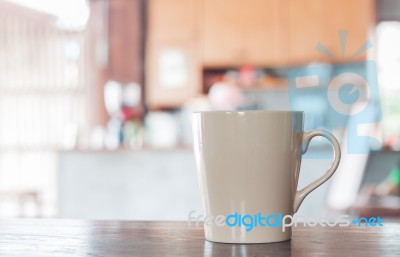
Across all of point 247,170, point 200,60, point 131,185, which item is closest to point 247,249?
point 247,170

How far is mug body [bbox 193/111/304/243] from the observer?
21.9 inches

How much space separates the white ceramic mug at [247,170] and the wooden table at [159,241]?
17 millimetres

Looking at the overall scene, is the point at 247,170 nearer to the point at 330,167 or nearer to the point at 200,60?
the point at 330,167

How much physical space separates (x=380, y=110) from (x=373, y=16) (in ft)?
2.44

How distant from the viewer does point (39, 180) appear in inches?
249

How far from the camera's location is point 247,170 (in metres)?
0.56

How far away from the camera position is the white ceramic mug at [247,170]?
56 centimetres

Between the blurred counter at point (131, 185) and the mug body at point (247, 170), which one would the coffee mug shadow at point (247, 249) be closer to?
the mug body at point (247, 170)

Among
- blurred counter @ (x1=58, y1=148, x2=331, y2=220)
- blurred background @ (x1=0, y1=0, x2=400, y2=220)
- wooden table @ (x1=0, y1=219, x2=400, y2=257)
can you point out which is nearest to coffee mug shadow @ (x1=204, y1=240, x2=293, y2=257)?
wooden table @ (x1=0, y1=219, x2=400, y2=257)

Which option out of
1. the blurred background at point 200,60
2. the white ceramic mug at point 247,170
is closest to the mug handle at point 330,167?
the white ceramic mug at point 247,170

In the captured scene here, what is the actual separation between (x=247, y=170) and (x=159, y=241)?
96 millimetres

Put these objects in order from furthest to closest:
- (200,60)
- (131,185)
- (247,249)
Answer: (200,60) < (131,185) < (247,249)

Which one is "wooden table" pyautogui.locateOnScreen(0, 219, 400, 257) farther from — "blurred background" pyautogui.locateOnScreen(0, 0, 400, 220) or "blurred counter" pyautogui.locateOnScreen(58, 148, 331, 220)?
"blurred background" pyautogui.locateOnScreen(0, 0, 400, 220)

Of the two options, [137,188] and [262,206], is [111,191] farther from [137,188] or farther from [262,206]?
[262,206]
